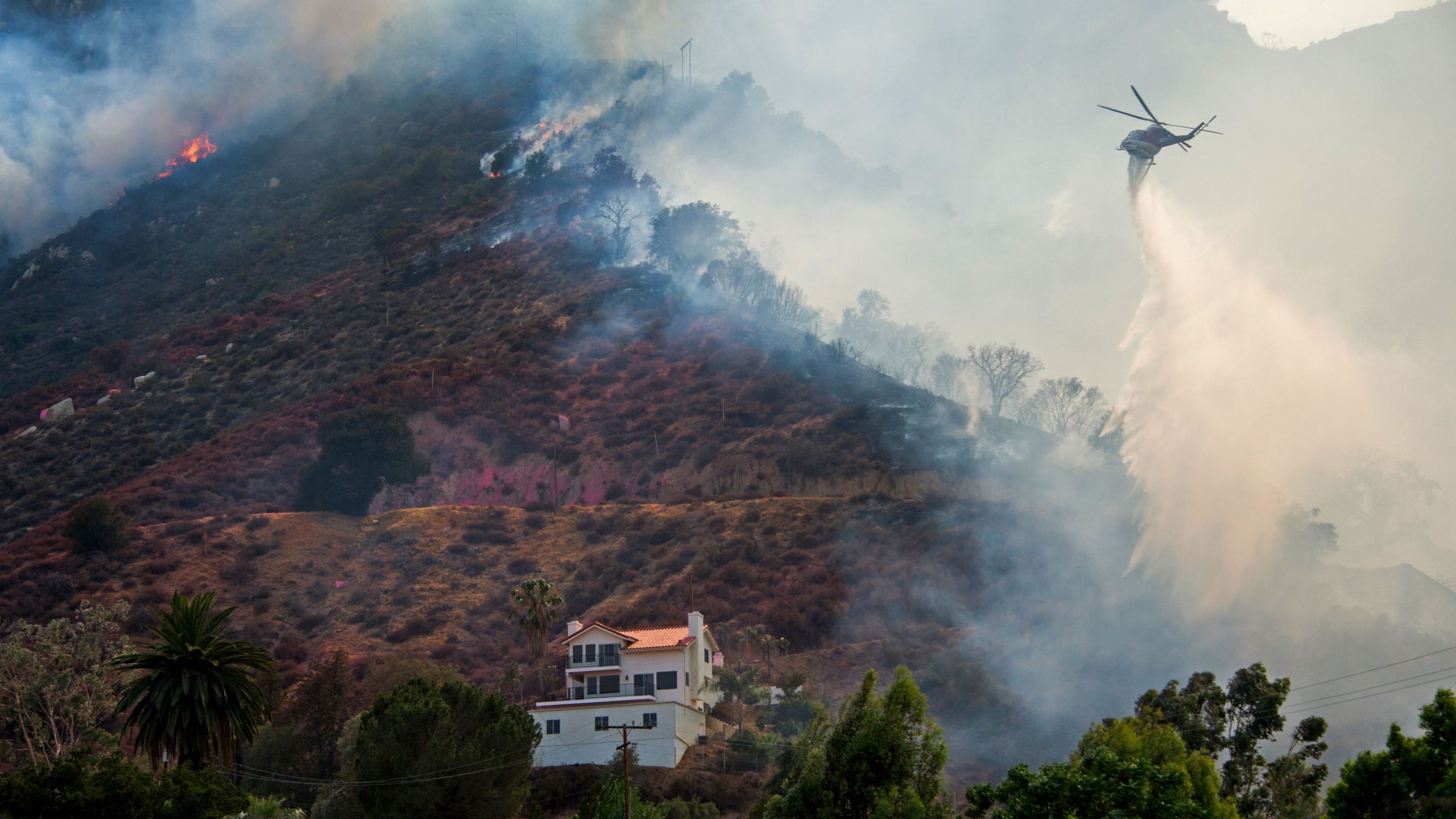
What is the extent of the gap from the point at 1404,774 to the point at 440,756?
112ft

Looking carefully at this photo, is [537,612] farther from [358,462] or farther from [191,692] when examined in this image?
[358,462]

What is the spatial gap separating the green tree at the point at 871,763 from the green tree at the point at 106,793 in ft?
61.1

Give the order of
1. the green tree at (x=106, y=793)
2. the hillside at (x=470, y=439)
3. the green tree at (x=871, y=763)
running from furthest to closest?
the hillside at (x=470, y=439), the green tree at (x=871, y=763), the green tree at (x=106, y=793)

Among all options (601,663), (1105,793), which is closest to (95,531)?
(601,663)

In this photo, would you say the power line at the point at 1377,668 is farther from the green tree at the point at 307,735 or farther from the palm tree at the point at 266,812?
the palm tree at the point at 266,812

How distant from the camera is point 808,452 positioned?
11031 cm

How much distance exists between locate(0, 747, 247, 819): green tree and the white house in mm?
21819

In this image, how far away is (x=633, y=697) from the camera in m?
63.6

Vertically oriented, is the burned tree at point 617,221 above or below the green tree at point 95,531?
above

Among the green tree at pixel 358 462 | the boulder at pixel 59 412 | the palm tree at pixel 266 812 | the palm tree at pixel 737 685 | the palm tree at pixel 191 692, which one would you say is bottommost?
the palm tree at pixel 266 812

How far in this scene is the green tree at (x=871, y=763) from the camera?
35.4 metres

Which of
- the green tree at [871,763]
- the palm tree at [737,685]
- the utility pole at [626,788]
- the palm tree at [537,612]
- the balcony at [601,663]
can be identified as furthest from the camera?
the palm tree at [737,685]

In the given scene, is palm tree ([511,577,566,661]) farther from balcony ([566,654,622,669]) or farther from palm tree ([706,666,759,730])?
palm tree ([706,666,759,730])

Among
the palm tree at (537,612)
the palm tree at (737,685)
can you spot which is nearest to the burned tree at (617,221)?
the palm tree at (537,612)
